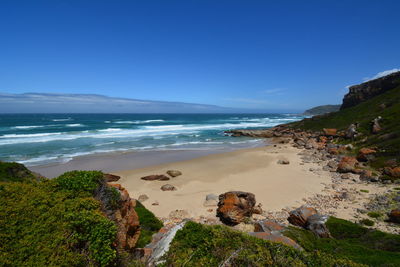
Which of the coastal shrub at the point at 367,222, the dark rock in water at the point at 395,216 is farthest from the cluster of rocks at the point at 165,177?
the dark rock in water at the point at 395,216

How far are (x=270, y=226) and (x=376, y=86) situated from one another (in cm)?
5719

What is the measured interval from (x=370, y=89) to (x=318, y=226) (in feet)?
182

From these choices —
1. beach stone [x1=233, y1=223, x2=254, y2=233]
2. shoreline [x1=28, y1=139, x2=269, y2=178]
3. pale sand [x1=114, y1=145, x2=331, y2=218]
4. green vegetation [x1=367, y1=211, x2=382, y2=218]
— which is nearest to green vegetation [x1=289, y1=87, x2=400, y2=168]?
pale sand [x1=114, y1=145, x2=331, y2=218]

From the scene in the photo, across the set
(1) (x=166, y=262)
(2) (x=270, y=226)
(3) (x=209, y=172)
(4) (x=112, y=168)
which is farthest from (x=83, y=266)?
(4) (x=112, y=168)

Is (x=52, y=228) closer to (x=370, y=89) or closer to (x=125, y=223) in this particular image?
(x=125, y=223)

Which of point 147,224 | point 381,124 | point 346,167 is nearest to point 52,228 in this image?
point 147,224

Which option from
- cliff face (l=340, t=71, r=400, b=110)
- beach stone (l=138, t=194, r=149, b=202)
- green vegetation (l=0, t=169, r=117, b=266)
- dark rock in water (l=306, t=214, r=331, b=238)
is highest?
cliff face (l=340, t=71, r=400, b=110)

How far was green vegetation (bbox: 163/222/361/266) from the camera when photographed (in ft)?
13.1

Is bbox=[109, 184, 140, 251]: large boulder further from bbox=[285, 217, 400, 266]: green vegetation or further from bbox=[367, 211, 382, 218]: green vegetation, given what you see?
bbox=[367, 211, 382, 218]: green vegetation

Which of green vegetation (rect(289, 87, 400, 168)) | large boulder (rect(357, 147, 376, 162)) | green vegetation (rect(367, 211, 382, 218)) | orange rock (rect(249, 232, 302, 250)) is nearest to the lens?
orange rock (rect(249, 232, 302, 250))

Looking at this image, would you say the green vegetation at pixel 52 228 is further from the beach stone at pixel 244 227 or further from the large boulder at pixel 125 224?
the beach stone at pixel 244 227

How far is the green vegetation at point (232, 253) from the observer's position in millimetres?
3988

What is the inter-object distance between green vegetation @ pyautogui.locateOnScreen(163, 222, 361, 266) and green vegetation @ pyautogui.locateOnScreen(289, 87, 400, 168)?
1687 cm

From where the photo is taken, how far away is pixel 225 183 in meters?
14.3
